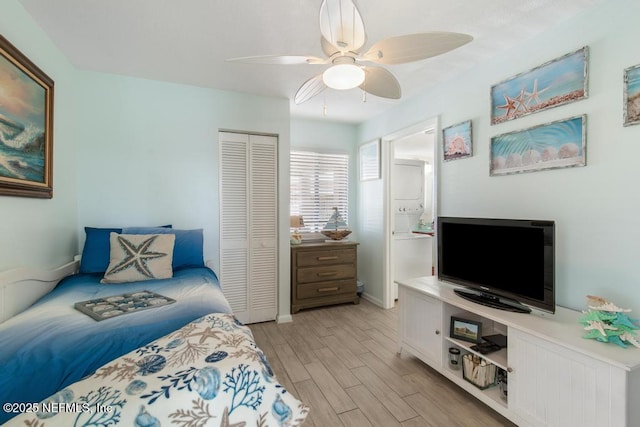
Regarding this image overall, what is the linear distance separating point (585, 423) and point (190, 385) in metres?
1.75

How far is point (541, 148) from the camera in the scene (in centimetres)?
196

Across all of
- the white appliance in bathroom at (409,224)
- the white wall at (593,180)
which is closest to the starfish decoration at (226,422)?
the white wall at (593,180)

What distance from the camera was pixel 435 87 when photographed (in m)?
2.87

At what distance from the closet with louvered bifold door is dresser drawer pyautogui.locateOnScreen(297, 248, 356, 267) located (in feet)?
1.25

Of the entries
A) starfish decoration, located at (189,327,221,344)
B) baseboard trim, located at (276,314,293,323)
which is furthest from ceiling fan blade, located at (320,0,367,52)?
baseboard trim, located at (276,314,293,323)

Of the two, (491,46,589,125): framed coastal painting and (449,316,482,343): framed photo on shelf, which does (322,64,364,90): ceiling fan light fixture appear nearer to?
(491,46,589,125): framed coastal painting

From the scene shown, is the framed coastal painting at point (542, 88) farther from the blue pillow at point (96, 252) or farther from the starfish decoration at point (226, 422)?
the blue pillow at point (96, 252)

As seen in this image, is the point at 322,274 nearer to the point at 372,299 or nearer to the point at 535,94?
the point at 372,299

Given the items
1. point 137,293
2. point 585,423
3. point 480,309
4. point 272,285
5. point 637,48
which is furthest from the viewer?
point 272,285

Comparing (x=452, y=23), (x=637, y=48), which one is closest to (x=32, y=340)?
(x=452, y=23)

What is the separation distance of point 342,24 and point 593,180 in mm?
1724

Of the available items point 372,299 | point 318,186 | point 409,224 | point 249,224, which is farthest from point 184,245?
point 409,224

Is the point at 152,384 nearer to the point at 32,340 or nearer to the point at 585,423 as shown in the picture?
the point at 32,340

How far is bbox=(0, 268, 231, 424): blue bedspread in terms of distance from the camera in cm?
92
